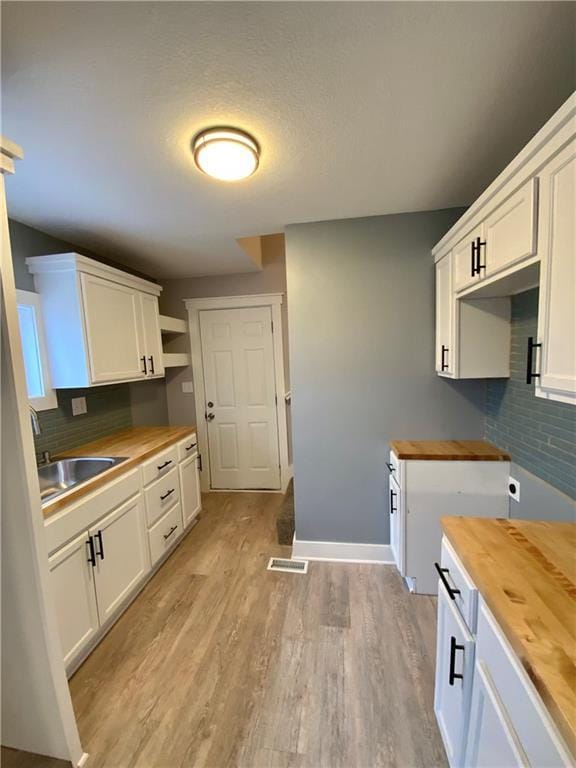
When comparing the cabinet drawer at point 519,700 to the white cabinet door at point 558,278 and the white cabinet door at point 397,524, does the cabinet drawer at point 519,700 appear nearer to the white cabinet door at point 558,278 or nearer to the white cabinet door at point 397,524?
the white cabinet door at point 558,278

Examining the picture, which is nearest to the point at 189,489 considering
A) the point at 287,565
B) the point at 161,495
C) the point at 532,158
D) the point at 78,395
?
the point at 161,495

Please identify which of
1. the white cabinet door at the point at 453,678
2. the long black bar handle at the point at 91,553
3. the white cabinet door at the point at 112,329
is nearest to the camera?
the white cabinet door at the point at 453,678

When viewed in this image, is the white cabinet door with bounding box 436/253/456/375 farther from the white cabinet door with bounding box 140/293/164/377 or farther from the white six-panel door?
the white cabinet door with bounding box 140/293/164/377

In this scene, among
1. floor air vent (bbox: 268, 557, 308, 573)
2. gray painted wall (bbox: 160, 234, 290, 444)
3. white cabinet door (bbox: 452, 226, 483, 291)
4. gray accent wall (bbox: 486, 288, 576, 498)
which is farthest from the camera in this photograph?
gray painted wall (bbox: 160, 234, 290, 444)

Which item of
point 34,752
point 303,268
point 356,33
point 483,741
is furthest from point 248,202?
point 34,752

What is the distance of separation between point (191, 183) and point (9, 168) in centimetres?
79

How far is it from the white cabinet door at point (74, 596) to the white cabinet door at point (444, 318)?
2.22m

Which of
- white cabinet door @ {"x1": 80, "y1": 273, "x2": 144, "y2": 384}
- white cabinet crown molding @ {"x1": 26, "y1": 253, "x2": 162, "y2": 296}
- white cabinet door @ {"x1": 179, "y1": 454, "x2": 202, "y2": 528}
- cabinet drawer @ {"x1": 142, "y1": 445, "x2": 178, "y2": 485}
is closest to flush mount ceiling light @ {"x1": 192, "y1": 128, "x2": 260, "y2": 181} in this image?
white cabinet crown molding @ {"x1": 26, "y1": 253, "x2": 162, "y2": 296}

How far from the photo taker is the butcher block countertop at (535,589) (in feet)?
2.01

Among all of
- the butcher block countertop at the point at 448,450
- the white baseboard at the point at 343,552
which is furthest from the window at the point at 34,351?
the butcher block countertop at the point at 448,450

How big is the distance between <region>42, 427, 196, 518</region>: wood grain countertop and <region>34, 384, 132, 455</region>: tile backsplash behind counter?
0.21ft

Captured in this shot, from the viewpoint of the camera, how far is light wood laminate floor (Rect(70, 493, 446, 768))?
1239 millimetres

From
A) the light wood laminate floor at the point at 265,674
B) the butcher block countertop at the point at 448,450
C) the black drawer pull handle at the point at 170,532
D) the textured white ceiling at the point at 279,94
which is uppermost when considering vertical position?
the textured white ceiling at the point at 279,94

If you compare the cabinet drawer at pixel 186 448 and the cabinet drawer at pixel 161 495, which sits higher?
the cabinet drawer at pixel 186 448
